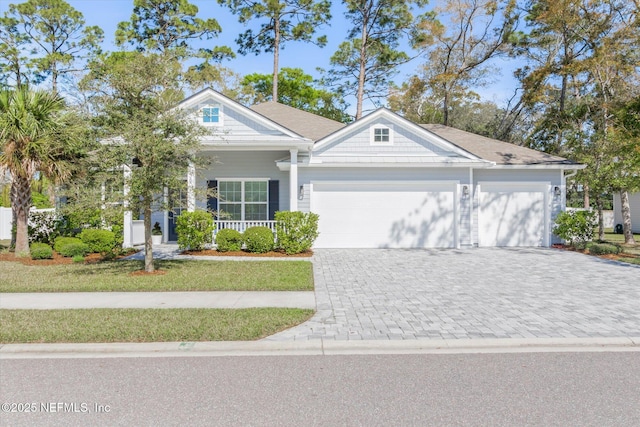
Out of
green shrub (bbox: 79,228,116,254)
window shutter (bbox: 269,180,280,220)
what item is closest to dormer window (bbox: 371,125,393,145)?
window shutter (bbox: 269,180,280,220)

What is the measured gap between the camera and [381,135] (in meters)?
16.3

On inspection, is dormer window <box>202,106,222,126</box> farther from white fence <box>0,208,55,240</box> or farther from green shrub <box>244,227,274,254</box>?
white fence <box>0,208,55,240</box>

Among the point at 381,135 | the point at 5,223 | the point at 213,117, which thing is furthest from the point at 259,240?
the point at 5,223

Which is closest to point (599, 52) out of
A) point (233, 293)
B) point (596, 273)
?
point (596, 273)

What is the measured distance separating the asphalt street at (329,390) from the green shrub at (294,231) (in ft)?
30.4

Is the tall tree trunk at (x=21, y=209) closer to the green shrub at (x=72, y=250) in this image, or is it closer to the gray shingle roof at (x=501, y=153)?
the green shrub at (x=72, y=250)

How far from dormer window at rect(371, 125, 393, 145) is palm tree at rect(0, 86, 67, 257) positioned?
10.2 m

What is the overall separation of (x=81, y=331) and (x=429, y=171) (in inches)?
508

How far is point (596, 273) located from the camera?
10617mm

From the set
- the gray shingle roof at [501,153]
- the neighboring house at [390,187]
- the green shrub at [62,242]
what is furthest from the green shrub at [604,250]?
the green shrub at [62,242]

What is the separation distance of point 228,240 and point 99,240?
13.0 ft

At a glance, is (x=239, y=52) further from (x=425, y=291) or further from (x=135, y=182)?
(x=425, y=291)

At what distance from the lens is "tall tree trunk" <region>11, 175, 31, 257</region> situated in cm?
1320

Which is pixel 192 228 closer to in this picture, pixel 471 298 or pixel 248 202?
pixel 248 202
